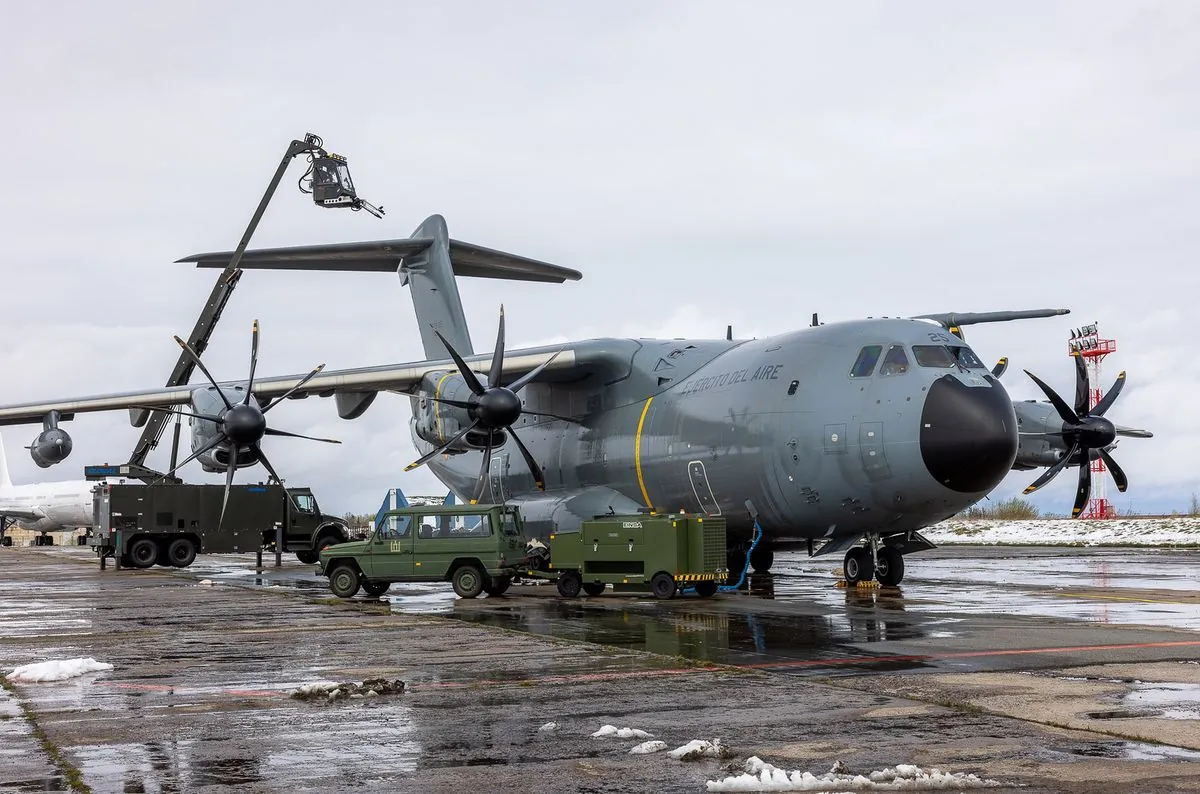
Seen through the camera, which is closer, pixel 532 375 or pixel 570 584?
pixel 570 584

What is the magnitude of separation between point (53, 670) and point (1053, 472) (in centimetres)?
1866

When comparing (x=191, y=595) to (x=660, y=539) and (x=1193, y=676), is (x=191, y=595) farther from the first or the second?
(x=1193, y=676)

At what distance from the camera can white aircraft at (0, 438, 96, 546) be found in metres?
67.4

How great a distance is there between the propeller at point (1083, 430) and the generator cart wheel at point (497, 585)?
10513mm

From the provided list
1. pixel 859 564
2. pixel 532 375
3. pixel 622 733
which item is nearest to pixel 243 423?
pixel 532 375

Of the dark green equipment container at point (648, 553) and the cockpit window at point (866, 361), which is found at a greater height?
the cockpit window at point (866, 361)

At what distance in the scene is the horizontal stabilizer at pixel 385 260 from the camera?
1159 inches

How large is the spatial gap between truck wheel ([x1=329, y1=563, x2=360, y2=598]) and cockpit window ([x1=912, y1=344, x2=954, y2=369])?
32.4ft

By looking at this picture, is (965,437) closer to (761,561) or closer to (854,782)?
(761,561)

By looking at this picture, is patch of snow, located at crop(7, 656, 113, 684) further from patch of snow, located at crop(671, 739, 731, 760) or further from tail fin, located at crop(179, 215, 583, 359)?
tail fin, located at crop(179, 215, 583, 359)

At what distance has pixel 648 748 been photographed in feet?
24.0

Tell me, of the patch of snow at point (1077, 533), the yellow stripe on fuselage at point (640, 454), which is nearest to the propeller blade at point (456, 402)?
the yellow stripe on fuselage at point (640, 454)

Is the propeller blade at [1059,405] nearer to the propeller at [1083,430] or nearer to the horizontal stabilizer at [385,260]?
the propeller at [1083,430]

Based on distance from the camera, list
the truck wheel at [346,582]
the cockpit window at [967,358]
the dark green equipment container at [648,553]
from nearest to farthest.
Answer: the dark green equipment container at [648,553] < the cockpit window at [967,358] < the truck wheel at [346,582]
